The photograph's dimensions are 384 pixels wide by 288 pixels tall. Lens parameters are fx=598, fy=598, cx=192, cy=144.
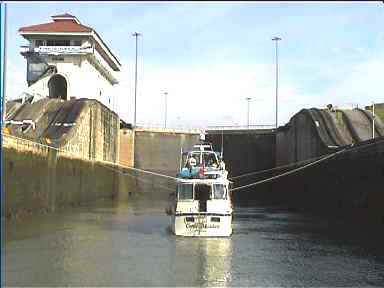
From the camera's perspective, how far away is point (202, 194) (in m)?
24.5

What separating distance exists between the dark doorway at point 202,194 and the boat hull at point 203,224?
1.40 ft

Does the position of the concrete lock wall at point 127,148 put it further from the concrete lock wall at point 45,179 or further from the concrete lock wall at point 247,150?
the concrete lock wall at point 45,179

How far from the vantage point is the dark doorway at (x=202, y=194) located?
24.0 m

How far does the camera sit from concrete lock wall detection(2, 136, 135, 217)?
89.1 feet

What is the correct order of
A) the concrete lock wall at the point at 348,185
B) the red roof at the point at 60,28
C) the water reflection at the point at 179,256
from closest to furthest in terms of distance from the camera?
the water reflection at the point at 179,256, the concrete lock wall at the point at 348,185, the red roof at the point at 60,28

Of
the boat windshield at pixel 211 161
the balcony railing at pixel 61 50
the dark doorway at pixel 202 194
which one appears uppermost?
the balcony railing at pixel 61 50

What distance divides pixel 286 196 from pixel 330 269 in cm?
3613

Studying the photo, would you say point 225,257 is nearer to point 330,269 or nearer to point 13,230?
point 330,269

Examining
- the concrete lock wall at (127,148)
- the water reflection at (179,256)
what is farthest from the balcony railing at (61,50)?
the water reflection at (179,256)

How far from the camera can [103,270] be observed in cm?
1697

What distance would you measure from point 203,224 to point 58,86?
43.4 metres

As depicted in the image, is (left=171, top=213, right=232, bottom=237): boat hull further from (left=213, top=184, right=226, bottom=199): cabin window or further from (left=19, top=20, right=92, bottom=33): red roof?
(left=19, top=20, right=92, bottom=33): red roof

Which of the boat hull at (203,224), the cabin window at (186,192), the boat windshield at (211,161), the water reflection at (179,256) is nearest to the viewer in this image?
the water reflection at (179,256)

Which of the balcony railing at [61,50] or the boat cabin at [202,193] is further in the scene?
the balcony railing at [61,50]
